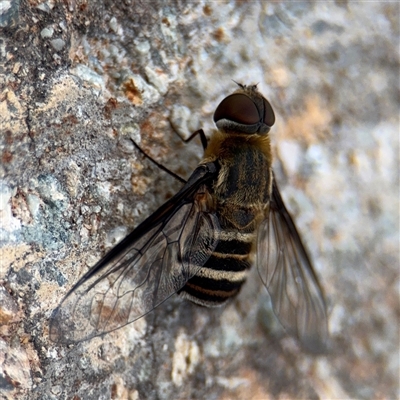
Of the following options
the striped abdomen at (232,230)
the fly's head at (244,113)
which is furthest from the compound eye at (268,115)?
the striped abdomen at (232,230)

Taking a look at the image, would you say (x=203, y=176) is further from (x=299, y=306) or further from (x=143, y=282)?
(x=299, y=306)

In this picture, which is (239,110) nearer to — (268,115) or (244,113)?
(244,113)

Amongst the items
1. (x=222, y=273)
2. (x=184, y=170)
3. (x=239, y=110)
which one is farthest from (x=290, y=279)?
(x=239, y=110)

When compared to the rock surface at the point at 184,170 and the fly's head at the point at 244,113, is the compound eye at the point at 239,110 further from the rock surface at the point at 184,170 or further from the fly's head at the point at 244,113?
the rock surface at the point at 184,170

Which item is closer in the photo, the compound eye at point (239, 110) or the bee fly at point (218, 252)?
the bee fly at point (218, 252)

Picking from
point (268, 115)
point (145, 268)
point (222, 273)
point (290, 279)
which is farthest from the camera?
point (290, 279)

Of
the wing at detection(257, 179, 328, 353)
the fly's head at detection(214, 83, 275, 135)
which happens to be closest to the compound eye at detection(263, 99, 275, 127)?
the fly's head at detection(214, 83, 275, 135)

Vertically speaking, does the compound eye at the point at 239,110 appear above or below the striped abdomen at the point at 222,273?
above
